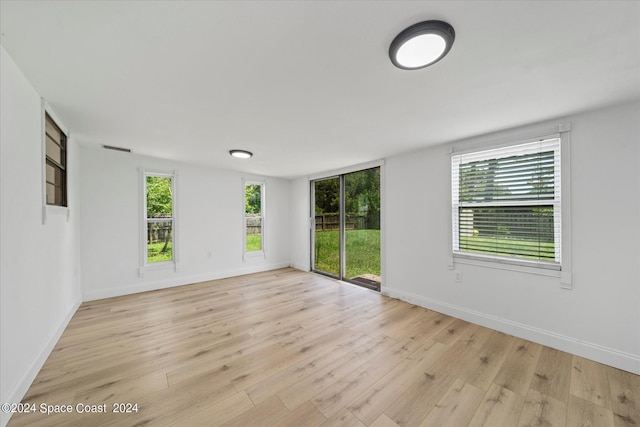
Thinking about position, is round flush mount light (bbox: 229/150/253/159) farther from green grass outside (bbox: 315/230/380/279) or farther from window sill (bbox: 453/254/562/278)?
window sill (bbox: 453/254/562/278)

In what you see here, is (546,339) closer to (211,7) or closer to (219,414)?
(219,414)

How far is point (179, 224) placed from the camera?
4.43 meters

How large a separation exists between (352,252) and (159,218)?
11.5 feet

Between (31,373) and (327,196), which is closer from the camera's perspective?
(31,373)

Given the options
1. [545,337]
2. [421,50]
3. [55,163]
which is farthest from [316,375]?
[55,163]

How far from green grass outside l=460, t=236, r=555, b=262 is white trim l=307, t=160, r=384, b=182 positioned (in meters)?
1.73

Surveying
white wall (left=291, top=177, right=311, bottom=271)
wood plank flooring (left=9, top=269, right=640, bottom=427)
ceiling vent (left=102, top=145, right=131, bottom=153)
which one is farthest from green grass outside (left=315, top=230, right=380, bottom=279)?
ceiling vent (left=102, top=145, right=131, bottom=153)

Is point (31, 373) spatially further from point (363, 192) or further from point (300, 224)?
point (300, 224)

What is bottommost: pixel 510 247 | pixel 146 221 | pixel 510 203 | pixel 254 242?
pixel 254 242

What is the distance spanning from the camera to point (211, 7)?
3.76 ft

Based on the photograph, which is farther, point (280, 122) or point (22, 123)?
point (280, 122)

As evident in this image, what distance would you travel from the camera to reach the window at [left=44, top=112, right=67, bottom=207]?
2.38 meters

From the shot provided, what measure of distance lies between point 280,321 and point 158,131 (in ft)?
8.63

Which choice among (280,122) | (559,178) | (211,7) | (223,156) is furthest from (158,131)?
(559,178)
